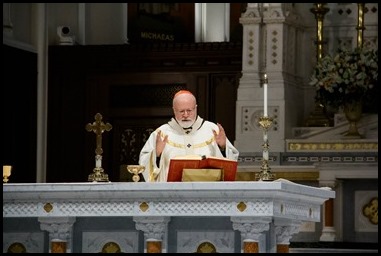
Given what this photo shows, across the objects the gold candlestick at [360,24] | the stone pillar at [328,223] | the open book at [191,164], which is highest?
the gold candlestick at [360,24]

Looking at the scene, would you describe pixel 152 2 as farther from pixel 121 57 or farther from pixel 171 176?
pixel 171 176

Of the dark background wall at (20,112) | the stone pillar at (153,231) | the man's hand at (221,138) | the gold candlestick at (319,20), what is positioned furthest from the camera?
the dark background wall at (20,112)

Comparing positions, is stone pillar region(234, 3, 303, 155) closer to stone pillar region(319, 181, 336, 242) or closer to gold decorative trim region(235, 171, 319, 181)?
gold decorative trim region(235, 171, 319, 181)

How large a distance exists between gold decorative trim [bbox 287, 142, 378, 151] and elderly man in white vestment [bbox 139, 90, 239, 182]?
3.98 m

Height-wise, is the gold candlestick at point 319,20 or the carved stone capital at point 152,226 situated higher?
the gold candlestick at point 319,20

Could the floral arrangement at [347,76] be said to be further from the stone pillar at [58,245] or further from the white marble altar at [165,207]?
the stone pillar at [58,245]

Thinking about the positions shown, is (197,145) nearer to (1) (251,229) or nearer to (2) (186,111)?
(2) (186,111)

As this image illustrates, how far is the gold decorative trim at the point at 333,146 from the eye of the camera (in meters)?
14.6

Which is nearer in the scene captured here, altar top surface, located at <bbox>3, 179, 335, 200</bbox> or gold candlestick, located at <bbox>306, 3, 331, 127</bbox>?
altar top surface, located at <bbox>3, 179, 335, 200</bbox>

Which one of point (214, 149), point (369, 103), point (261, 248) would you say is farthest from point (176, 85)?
point (261, 248)

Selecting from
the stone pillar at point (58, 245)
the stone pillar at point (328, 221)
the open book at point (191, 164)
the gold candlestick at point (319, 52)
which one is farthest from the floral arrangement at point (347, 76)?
the stone pillar at point (58, 245)

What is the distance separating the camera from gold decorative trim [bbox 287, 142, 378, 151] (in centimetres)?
1461

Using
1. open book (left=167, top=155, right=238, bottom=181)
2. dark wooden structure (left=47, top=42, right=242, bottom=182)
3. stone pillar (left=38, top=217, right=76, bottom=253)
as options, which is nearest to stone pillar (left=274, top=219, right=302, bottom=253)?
open book (left=167, top=155, right=238, bottom=181)

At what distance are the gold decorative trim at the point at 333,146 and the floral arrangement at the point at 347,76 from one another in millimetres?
426
